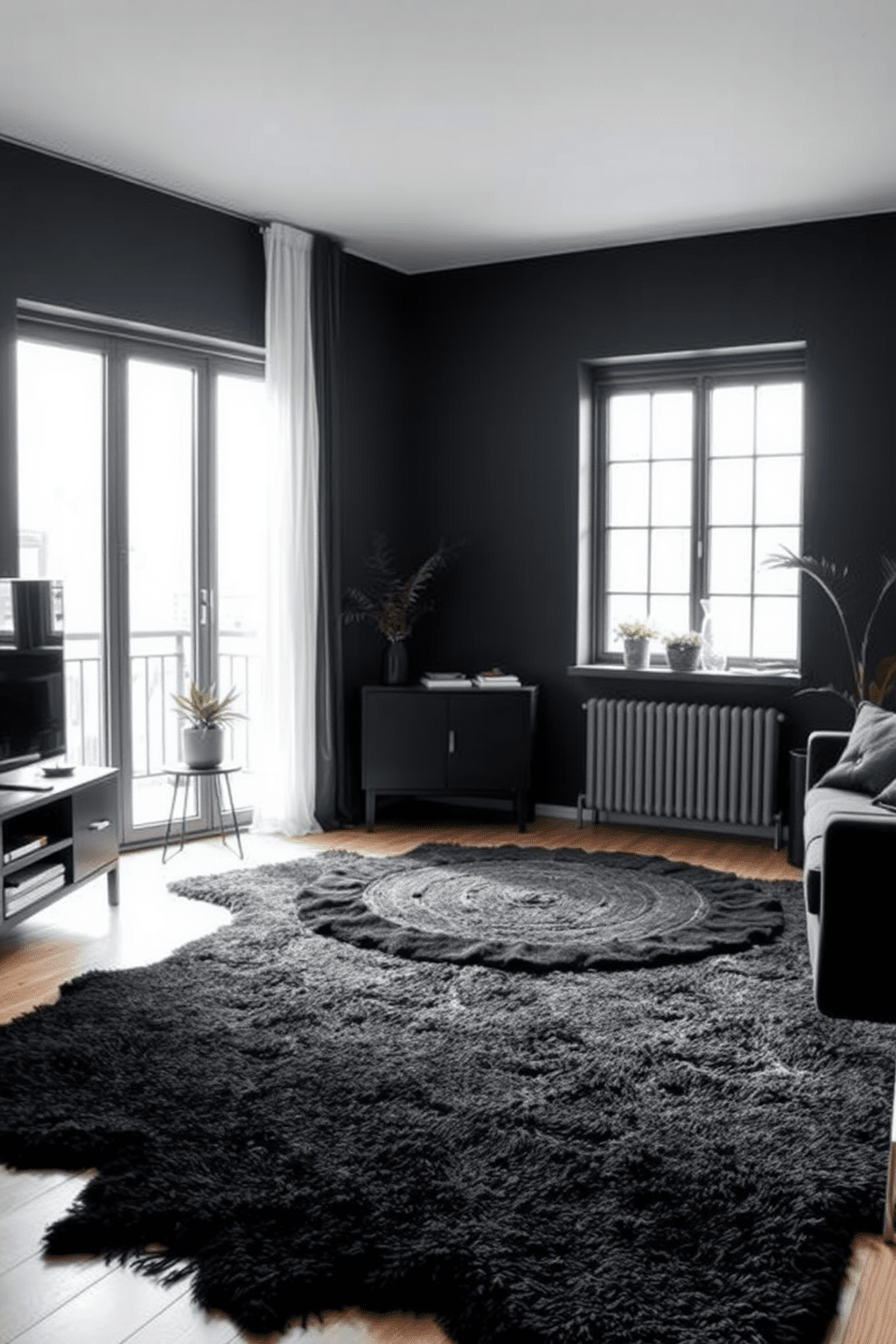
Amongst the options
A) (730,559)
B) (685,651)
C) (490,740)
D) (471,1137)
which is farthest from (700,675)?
(471,1137)

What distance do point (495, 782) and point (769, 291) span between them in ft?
8.82

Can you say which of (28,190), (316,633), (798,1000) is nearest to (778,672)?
(316,633)

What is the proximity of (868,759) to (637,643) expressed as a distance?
216 centimetres

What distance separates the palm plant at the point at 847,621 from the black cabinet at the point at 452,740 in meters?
1.39

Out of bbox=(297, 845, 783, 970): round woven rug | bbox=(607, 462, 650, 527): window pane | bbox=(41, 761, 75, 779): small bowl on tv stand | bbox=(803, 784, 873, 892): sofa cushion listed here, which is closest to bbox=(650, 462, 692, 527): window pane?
bbox=(607, 462, 650, 527): window pane

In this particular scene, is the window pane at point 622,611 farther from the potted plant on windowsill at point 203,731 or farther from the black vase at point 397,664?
the potted plant on windowsill at point 203,731

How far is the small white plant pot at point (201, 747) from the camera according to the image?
5398 mm

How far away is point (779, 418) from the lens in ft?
20.1

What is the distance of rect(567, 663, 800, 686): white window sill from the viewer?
5.94 m

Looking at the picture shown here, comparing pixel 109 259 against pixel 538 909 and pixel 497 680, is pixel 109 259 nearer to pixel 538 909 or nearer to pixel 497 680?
pixel 497 680

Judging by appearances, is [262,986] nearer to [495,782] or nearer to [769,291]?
[495,782]

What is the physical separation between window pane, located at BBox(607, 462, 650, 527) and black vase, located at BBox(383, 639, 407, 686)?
1.30m

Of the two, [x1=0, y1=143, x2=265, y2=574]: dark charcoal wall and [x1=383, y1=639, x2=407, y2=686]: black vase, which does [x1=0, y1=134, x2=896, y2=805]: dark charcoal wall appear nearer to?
[x1=0, y1=143, x2=265, y2=574]: dark charcoal wall

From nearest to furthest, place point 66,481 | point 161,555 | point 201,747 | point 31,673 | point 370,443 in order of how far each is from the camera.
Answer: point 31,673 → point 66,481 → point 201,747 → point 161,555 → point 370,443
